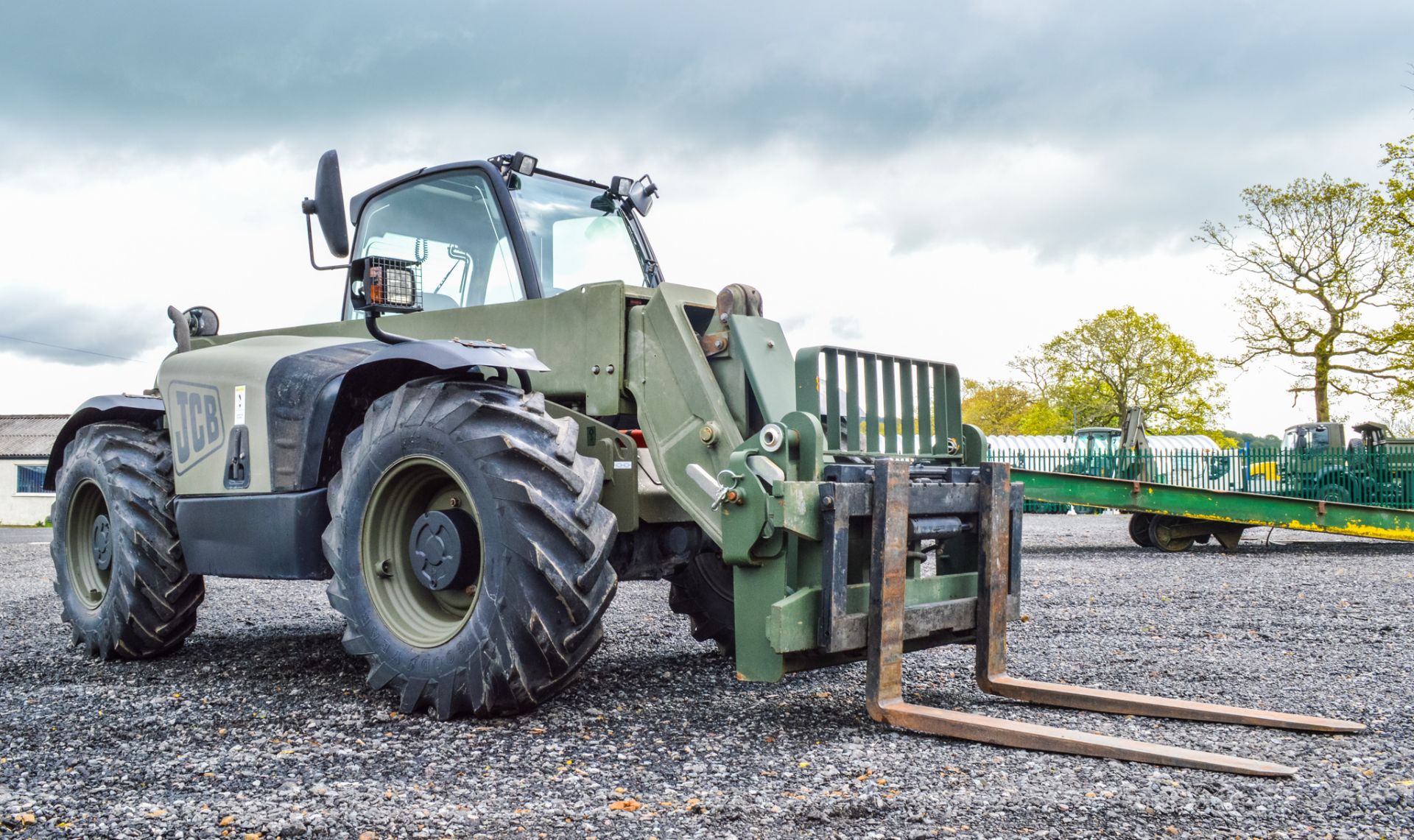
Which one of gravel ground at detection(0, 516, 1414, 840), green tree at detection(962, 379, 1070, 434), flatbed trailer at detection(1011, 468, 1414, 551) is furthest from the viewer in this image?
green tree at detection(962, 379, 1070, 434)

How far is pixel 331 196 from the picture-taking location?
5.32 meters

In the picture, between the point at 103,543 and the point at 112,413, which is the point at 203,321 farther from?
the point at 103,543

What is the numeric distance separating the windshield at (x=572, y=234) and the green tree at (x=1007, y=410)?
51220 mm

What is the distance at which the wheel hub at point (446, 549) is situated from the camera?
4477 mm

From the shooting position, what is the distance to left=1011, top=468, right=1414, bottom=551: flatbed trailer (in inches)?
578

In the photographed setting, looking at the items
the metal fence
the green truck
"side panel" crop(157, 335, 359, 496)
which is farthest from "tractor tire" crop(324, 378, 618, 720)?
the green truck

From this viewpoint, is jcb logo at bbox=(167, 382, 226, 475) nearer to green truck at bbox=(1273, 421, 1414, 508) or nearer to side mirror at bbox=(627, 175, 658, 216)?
side mirror at bbox=(627, 175, 658, 216)

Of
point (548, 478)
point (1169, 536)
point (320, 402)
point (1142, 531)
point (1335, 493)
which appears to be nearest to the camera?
point (548, 478)

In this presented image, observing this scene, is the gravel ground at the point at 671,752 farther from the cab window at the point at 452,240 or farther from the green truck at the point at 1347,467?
the green truck at the point at 1347,467

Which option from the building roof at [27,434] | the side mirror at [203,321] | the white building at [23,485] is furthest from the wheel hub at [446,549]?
the building roof at [27,434]

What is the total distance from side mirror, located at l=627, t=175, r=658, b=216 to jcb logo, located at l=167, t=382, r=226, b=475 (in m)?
2.40

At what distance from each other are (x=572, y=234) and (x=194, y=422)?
2.19 metres

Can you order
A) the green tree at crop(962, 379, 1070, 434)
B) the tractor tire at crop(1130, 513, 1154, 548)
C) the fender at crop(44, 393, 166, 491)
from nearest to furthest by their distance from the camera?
1. the fender at crop(44, 393, 166, 491)
2. the tractor tire at crop(1130, 513, 1154, 548)
3. the green tree at crop(962, 379, 1070, 434)

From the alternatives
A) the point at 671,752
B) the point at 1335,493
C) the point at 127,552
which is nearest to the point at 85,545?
the point at 127,552
